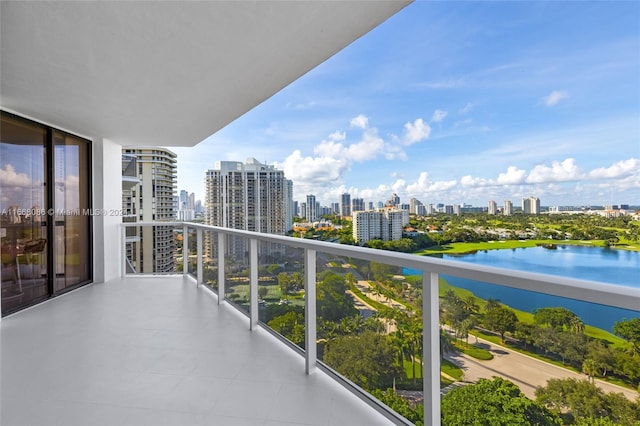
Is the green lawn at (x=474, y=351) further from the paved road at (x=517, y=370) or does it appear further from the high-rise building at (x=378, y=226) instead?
the high-rise building at (x=378, y=226)

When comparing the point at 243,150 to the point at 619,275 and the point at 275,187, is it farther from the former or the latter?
the point at 619,275

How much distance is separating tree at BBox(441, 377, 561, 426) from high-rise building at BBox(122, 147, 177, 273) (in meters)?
6.14

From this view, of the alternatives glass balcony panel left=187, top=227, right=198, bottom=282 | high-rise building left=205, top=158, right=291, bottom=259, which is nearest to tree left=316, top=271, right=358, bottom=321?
glass balcony panel left=187, top=227, right=198, bottom=282

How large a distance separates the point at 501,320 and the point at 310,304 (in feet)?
4.91

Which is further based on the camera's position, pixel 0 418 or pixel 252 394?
pixel 252 394

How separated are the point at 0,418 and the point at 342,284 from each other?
2429mm

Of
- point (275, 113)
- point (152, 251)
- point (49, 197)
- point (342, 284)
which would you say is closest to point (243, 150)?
point (275, 113)

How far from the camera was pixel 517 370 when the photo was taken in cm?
131

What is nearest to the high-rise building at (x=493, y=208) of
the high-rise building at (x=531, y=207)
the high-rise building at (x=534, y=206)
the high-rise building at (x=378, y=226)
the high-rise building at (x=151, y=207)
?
the high-rise building at (x=531, y=207)

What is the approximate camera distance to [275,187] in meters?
10.3

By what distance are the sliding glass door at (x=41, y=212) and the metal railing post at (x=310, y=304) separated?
4.49 metres

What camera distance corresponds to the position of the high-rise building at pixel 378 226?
6567 mm

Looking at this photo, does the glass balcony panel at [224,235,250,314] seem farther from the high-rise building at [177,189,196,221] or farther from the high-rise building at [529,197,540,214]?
the high-rise building at [177,189,196,221]

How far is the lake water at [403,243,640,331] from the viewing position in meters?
1.05
